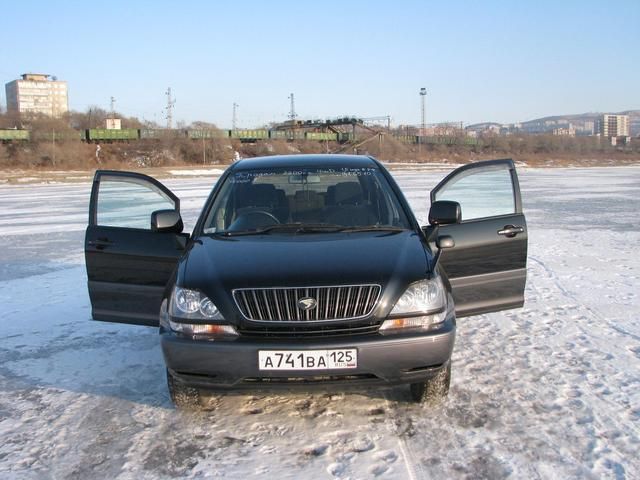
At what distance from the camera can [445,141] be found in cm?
10106

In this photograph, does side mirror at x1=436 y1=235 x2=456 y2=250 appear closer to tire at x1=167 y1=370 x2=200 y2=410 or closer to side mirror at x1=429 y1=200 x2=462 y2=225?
side mirror at x1=429 y1=200 x2=462 y2=225

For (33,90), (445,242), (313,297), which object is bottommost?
(313,297)

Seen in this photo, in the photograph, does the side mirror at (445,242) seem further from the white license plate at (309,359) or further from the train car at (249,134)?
the train car at (249,134)

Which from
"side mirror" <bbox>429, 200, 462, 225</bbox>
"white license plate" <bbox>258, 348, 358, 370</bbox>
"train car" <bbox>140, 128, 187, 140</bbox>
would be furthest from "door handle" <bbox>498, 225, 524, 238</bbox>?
"train car" <bbox>140, 128, 187, 140</bbox>

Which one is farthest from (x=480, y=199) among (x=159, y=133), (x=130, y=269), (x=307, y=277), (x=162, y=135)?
(x=159, y=133)

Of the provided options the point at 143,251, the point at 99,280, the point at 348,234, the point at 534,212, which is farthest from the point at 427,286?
the point at 534,212

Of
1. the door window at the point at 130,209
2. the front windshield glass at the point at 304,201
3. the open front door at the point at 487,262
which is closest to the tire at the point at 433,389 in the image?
the open front door at the point at 487,262

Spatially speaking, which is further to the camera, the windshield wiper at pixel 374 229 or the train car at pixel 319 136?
the train car at pixel 319 136

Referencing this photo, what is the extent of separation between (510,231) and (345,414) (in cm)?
205

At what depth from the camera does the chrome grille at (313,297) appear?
11.3ft

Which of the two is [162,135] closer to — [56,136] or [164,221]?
[56,136]

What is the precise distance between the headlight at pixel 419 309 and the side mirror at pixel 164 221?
2066mm

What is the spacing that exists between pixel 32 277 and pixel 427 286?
663 centimetres

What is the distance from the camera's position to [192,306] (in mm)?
3605
